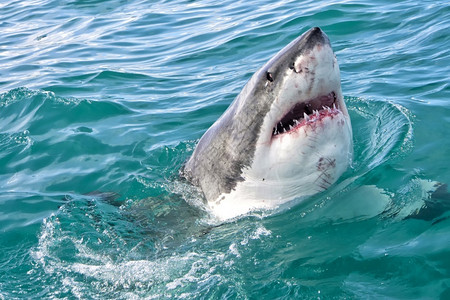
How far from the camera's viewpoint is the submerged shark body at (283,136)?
4949 millimetres

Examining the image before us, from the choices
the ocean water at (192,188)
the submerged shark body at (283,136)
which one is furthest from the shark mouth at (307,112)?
the ocean water at (192,188)

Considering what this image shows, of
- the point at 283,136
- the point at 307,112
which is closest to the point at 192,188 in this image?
the point at 283,136

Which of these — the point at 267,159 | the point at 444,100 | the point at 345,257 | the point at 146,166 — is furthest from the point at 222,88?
the point at 345,257

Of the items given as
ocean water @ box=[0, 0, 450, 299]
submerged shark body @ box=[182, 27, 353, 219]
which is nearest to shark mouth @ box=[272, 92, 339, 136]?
submerged shark body @ box=[182, 27, 353, 219]

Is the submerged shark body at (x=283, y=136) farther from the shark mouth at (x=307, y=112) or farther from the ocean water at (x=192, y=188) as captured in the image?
the ocean water at (x=192, y=188)

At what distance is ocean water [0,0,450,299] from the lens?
4914mm

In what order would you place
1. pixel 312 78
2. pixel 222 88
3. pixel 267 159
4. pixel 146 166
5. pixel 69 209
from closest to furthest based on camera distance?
pixel 312 78
pixel 267 159
pixel 69 209
pixel 146 166
pixel 222 88

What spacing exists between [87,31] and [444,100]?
34.1ft

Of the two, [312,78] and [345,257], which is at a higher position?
[312,78]

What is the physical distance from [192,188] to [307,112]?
166 centimetres

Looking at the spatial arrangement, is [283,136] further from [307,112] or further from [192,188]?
[192,188]

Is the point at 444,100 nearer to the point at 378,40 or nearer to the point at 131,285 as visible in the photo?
the point at 378,40

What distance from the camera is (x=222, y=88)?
10375 mm

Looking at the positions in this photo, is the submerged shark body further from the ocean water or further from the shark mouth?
the ocean water
